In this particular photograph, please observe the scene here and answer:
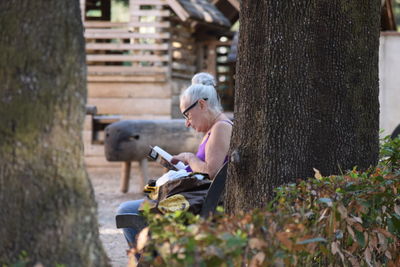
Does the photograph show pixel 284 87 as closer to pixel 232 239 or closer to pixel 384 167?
pixel 384 167

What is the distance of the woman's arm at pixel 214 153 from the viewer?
587 centimetres

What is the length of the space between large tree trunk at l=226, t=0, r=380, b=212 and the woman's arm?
668mm

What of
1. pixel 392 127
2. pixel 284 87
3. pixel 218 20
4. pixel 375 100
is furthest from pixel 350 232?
pixel 218 20

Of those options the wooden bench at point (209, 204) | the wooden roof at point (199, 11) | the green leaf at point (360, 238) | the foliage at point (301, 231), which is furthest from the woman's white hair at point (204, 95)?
the wooden roof at point (199, 11)

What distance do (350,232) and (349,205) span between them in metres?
0.12

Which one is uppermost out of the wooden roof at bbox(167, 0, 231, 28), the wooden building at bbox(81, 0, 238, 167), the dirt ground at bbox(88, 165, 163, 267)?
the wooden roof at bbox(167, 0, 231, 28)

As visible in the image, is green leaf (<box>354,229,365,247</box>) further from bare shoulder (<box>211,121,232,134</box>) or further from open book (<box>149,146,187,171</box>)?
open book (<box>149,146,187,171</box>)

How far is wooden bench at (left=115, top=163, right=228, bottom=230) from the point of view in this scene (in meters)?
5.32

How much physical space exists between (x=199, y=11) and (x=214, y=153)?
12320mm

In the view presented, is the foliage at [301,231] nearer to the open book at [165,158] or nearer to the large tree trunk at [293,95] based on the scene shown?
the large tree trunk at [293,95]

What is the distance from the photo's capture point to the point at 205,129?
20.7 ft

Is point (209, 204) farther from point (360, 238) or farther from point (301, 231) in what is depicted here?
point (301, 231)

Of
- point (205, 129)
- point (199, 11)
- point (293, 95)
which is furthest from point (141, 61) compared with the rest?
point (293, 95)

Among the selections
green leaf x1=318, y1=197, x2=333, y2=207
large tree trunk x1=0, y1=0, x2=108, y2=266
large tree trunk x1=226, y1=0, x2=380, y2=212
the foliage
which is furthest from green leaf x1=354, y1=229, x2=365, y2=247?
large tree trunk x1=0, y1=0, x2=108, y2=266
